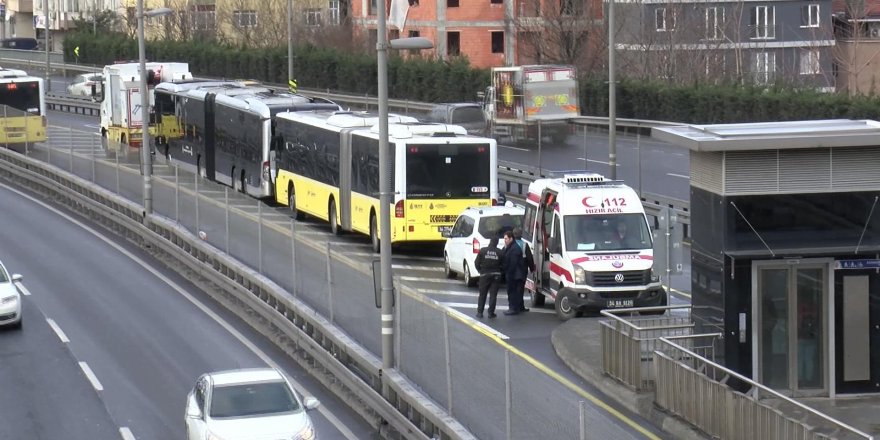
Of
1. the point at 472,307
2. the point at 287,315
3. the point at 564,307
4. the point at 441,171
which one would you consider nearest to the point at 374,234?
the point at 441,171

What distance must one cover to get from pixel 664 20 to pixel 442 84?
1429 centimetres

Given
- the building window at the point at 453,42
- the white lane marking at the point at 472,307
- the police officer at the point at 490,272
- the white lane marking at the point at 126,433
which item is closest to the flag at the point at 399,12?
the white lane marking at the point at 126,433

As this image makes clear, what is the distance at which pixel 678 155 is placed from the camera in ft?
131

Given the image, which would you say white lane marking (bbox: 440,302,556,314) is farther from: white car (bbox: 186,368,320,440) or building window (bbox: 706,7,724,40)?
building window (bbox: 706,7,724,40)

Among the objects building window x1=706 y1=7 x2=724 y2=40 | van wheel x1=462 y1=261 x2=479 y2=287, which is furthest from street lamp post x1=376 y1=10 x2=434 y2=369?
building window x1=706 y1=7 x2=724 y2=40

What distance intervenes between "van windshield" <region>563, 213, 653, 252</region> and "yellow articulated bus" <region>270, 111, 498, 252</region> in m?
6.86

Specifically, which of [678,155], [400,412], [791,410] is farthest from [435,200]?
[791,410]

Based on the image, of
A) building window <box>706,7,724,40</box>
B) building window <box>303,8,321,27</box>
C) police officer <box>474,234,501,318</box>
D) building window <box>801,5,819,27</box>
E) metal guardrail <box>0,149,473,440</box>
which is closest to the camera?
metal guardrail <box>0,149,473,440</box>

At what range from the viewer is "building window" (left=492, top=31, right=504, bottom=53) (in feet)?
296

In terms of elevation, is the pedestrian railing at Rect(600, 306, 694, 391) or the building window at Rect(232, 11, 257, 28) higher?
the building window at Rect(232, 11, 257, 28)

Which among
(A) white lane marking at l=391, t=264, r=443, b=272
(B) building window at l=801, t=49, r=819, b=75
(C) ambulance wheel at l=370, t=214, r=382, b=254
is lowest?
(A) white lane marking at l=391, t=264, r=443, b=272

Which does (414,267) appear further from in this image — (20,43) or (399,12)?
(20,43)

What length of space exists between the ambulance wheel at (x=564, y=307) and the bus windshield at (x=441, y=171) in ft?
24.8

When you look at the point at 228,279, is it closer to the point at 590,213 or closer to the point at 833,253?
the point at 590,213
